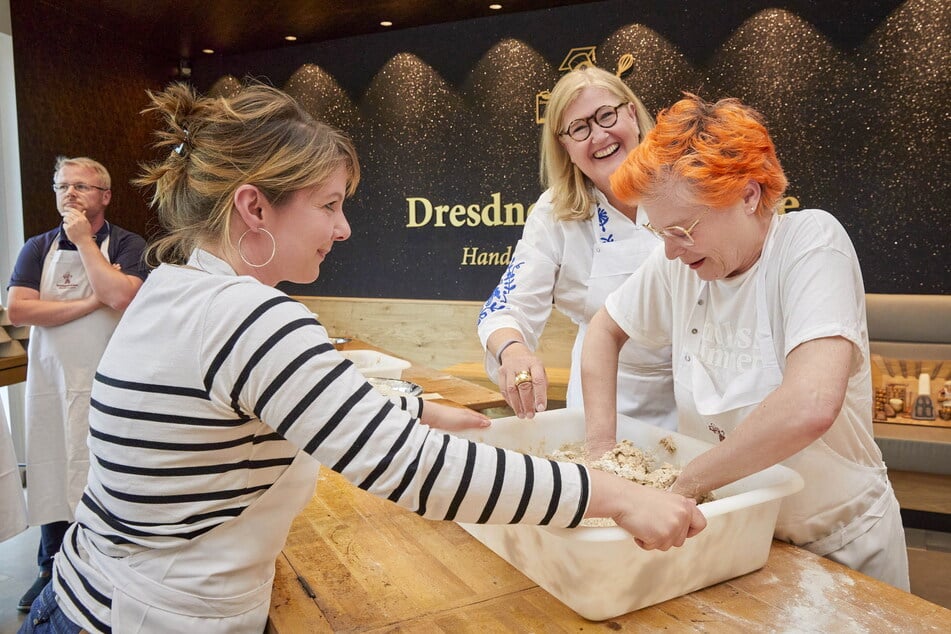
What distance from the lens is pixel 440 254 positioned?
17.0 feet

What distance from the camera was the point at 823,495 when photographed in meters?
1.26

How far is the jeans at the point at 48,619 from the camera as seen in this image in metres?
1.01

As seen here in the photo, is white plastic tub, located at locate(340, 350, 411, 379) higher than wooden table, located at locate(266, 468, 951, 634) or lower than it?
higher

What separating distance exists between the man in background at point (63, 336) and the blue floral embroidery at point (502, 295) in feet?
5.82

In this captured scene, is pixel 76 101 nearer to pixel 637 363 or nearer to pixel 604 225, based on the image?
pixel 604 225

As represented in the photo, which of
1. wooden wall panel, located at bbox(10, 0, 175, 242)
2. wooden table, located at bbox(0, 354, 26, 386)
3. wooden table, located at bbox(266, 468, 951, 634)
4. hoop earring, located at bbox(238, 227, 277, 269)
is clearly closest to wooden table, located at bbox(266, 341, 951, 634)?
wooden table, located at bbox(266, 468, 951, 634)

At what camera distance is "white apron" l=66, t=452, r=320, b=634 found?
942 mm

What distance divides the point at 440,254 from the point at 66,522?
9.71 ft

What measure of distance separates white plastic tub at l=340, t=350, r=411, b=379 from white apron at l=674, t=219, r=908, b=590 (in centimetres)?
149

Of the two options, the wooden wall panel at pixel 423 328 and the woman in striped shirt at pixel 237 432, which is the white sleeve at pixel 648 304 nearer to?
the woman in striped shirt at pixel 237 432

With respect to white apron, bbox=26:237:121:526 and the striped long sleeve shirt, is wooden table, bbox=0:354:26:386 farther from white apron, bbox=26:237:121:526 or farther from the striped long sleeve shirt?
the striped long sleeve shirt

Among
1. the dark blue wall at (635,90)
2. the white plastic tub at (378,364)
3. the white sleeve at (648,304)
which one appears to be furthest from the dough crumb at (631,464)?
the dark blue wall at (635,90)

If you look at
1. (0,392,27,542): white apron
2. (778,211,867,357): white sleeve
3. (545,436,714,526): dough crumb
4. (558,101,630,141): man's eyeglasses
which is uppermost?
(558,101,630,141): man's eyeglasses

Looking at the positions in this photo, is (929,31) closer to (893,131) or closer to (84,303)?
(893,131)
